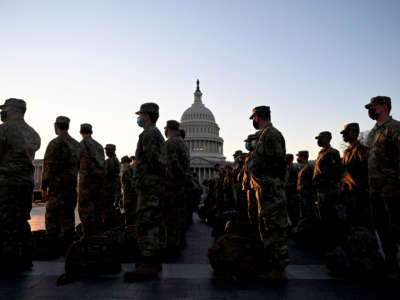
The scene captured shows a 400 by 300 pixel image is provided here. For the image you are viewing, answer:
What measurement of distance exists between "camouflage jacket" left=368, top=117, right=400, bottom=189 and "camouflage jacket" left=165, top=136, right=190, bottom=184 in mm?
3800

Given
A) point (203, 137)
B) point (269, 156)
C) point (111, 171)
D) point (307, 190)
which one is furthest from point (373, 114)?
point (203, 137)

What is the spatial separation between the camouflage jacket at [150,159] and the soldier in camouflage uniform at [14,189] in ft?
6.92

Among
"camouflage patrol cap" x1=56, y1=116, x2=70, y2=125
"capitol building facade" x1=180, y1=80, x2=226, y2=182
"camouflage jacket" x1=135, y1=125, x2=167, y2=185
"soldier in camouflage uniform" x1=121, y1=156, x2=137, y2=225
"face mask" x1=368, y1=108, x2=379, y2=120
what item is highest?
"capitol building facade" x1=180, y1=80, x2=226, y2=182

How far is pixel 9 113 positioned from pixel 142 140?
8.95 feet

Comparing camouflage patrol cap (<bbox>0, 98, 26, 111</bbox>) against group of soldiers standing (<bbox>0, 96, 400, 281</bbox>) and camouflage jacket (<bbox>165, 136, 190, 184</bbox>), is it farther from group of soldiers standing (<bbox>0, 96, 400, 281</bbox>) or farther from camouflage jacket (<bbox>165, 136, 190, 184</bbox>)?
camouflage jacket (<bbox>165, 136, 190, 184</bbox>)

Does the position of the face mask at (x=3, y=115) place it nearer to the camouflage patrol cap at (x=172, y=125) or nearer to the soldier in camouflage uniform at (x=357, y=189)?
the camouflage patrol cap at (x=172, y=125)

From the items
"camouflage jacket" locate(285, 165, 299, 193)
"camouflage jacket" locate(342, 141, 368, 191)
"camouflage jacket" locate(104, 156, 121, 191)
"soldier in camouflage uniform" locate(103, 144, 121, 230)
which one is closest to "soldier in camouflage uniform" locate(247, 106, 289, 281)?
"camouflage jacket" locate(342, 141, 368, 191)

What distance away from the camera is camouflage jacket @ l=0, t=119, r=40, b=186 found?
4.81 m

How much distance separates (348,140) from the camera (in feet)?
19.8

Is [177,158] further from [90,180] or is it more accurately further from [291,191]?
[291,191]

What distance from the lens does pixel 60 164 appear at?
22.0 feet

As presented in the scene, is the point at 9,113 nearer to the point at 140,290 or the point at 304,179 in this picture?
the point at 140,290

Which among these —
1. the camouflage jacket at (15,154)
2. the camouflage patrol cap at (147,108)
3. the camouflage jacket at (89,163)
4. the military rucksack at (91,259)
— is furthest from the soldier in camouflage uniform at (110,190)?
the camouflage patrol cap at (147,108)

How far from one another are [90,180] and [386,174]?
6.79 metres
